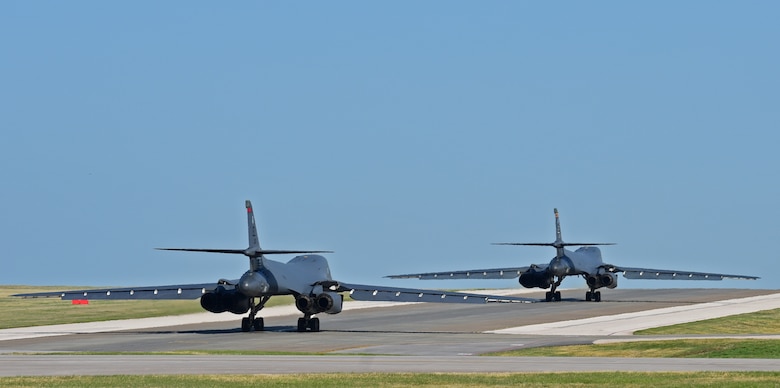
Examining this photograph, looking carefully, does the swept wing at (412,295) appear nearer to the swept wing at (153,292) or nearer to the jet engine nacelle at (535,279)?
the swept wing at (153,292)

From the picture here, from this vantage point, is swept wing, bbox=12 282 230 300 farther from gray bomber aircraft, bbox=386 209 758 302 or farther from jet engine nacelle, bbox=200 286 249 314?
gray bomber aircraft, bbox=386 209 758 302

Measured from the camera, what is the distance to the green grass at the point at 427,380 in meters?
27.5

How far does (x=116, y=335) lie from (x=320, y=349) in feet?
43.2

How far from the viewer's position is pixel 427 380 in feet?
93.9

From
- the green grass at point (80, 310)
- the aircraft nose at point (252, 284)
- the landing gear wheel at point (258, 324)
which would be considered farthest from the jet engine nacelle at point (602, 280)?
the aircraft nose at point (252, 284)

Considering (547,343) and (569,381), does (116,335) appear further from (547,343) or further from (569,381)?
(569,381)

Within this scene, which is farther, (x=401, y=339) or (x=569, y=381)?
(x=401, y=339)

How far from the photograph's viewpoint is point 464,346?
4272 cm

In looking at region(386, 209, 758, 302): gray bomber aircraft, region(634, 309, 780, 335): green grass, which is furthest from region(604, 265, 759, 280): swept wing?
region(634, 309, 780, 335): green grass

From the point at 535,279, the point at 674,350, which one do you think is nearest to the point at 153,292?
the point at 674,350

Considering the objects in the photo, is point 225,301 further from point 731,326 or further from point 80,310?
point 80,310

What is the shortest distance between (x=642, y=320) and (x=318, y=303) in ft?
57.9

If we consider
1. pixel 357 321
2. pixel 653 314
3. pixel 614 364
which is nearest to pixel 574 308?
pixel 653 314

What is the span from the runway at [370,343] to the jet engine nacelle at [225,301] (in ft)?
3.68
